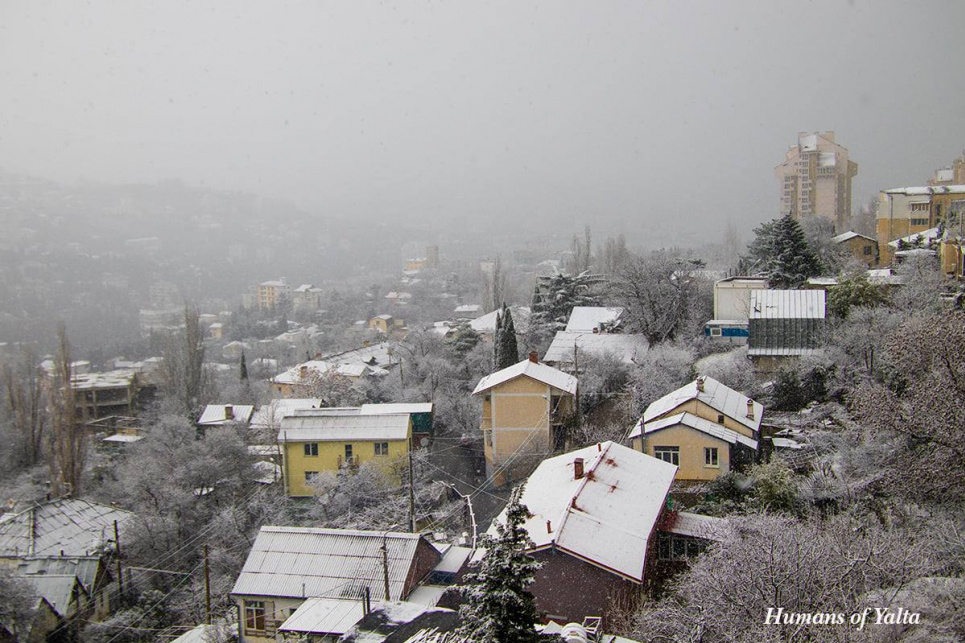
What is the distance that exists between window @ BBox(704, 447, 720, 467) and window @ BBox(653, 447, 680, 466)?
0.55 m

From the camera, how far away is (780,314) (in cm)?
1923

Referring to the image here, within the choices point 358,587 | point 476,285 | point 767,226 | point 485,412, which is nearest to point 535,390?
point 485,412

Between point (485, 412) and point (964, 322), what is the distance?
1102 cm

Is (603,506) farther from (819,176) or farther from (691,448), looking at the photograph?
(819,176)

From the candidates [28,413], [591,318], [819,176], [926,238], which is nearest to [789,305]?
[591,318]

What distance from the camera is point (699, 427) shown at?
14422 mm

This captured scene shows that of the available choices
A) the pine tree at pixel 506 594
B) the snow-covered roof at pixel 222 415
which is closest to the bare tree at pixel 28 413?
the snow-covered roof at pixel 222 415

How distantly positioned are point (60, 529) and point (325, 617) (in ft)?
34.3

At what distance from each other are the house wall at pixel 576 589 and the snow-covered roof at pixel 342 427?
31.9ft

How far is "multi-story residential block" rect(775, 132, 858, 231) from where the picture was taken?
4300cm

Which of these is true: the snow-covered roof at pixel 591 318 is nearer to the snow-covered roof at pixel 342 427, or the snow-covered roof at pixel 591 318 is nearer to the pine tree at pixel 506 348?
the pine tree at pixel 506 348

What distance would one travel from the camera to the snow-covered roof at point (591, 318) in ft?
82.6

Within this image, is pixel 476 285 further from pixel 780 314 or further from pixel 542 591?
pixel 542 591

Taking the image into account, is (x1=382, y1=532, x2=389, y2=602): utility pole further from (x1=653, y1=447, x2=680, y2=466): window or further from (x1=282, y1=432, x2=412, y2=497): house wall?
(x1=282, y1=432, x2=412, y2=497): house wall
